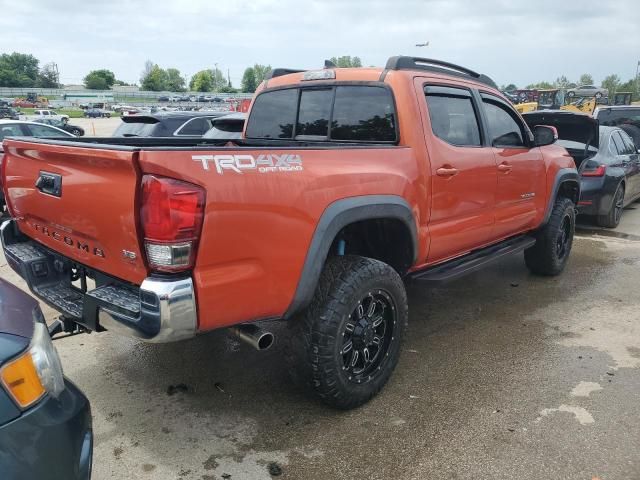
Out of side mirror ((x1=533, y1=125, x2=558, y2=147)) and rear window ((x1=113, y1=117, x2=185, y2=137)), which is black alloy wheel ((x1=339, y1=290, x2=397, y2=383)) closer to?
side mirror ((x1=533, y1=125, x2=558, y2=147))

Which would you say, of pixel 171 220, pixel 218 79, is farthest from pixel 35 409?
pixel 218 79

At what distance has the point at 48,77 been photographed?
5064 inches

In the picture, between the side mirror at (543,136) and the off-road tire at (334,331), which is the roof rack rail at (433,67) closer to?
the side mirror at (543,136)

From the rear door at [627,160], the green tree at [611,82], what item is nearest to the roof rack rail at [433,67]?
the rear door at [627,160]

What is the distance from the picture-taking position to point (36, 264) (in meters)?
3.04

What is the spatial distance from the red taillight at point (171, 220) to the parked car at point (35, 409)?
20.6 inches

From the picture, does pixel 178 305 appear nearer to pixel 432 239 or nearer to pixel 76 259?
pixel 76 259

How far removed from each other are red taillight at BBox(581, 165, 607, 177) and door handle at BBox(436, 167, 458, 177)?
509 centimetres

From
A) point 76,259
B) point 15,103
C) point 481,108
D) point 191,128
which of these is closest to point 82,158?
point 76,259

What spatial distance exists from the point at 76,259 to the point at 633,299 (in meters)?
4.93

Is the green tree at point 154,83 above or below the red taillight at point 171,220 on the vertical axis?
above

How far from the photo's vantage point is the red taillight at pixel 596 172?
25.1ft

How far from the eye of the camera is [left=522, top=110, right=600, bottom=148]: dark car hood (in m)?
7.07

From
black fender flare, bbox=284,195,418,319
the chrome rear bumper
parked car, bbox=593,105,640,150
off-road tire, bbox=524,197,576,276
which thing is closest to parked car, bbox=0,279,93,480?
the chrome rear bumper
